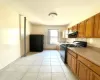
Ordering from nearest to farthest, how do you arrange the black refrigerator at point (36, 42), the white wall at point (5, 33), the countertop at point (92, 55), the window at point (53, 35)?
the countertop at point (92, 55), the white wall at point (5, 33), the black refrigerator at point (36, 42), the window at point (53, 35)

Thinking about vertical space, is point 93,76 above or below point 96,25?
below

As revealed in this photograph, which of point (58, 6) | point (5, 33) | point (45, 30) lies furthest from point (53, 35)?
point (5, 33)

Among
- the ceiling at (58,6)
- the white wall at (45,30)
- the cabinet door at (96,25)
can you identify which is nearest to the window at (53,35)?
the white wall at (45,30)

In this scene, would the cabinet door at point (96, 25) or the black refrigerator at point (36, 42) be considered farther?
the black refrigerator at point (36, 42)

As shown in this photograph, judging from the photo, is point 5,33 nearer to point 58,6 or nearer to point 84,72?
point 58,6

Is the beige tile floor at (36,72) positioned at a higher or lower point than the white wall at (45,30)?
lower

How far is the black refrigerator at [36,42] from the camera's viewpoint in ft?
23.1

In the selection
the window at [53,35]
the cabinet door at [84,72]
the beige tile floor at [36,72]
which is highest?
the window at [53,35]

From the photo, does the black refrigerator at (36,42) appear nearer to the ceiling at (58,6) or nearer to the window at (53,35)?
the window at (53,35)

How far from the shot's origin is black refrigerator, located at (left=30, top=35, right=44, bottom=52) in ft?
23.1

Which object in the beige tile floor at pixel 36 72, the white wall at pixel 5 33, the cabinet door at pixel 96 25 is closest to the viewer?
the cabinet door at pixel 96 25

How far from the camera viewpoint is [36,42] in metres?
7.09

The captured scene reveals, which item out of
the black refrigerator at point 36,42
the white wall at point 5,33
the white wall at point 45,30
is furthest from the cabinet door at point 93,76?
the white wall at point 45,30

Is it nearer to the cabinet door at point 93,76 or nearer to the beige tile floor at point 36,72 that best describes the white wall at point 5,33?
the beige tile floor at point 36,72
